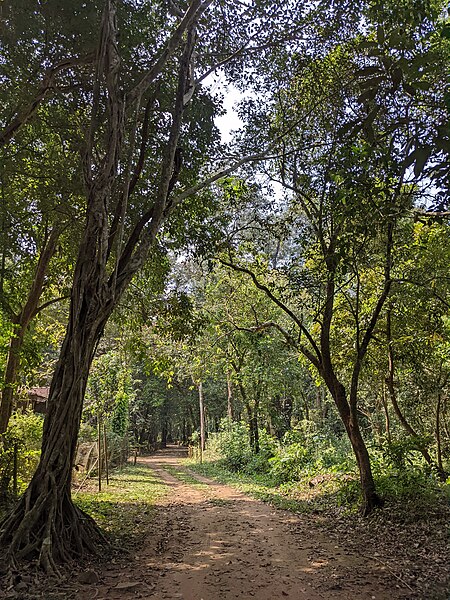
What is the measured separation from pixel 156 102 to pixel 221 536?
22.9 feet

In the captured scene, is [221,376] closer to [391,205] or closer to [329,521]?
[329,521]

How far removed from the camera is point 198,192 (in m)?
8.83

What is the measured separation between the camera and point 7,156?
6773 millimetres

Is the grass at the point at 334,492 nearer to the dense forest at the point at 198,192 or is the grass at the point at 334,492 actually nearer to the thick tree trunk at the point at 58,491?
the dense forest at the point at 198,192

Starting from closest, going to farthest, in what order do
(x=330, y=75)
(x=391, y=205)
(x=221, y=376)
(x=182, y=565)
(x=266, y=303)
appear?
(x=391, y=205) → (x=182, y=565) → (x=330, y=75) → (x=266, y=303) → (x=221, y=376)

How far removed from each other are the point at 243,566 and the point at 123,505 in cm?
494

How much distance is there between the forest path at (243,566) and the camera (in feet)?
14.3

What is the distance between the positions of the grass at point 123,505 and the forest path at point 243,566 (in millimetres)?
342

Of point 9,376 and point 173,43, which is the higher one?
point 173,43

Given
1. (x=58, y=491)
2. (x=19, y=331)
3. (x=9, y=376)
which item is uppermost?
(x=19, y=331)

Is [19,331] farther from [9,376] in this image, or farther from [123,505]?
[123,505]

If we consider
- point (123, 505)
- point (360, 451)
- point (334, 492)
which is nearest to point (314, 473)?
point (334, 492)

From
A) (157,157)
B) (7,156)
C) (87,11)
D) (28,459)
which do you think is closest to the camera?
(87,11)

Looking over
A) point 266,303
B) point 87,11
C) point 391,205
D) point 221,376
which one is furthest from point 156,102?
point 221,376
